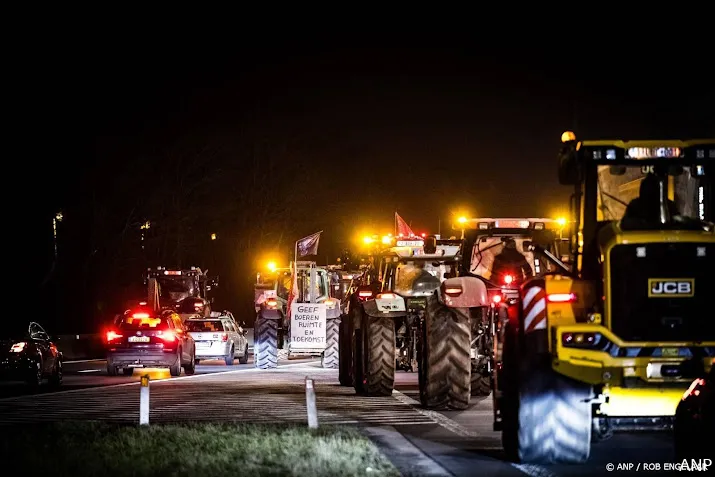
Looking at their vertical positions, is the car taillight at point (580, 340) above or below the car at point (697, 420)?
above

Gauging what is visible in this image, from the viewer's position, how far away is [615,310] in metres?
12.1

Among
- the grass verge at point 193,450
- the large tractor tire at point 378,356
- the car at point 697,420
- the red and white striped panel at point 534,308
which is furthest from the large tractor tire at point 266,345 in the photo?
the car at point 697,420

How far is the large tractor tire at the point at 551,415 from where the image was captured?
1241cm

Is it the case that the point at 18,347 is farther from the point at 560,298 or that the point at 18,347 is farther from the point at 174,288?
the point at 174,288

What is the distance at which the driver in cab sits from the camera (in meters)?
20.3

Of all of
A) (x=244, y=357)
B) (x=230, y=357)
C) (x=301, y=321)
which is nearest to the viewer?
(x=301, y=321)

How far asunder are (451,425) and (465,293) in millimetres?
2140

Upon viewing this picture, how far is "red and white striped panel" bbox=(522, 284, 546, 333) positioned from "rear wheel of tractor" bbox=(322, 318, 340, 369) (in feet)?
73.4

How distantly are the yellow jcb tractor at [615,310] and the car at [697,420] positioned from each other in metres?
1.43

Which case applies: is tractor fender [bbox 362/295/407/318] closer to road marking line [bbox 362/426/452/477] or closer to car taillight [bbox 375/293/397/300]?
car taillight [bbox 375/293/397/300]

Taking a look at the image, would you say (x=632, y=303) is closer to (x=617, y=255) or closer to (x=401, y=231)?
(x=617, y=255)

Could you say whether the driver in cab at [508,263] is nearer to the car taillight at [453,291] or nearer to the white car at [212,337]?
the car taillight at [453,291]

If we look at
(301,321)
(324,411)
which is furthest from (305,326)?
(324,411)

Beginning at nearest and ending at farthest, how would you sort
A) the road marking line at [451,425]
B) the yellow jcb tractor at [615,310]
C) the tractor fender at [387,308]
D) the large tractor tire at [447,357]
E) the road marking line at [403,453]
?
the yellow jcb tractor at [615,310]
the road marking line at [451,425]
the road marking line at [403,453]
the large tractor tire at [447,357]
the tractor fender at [387,308]
